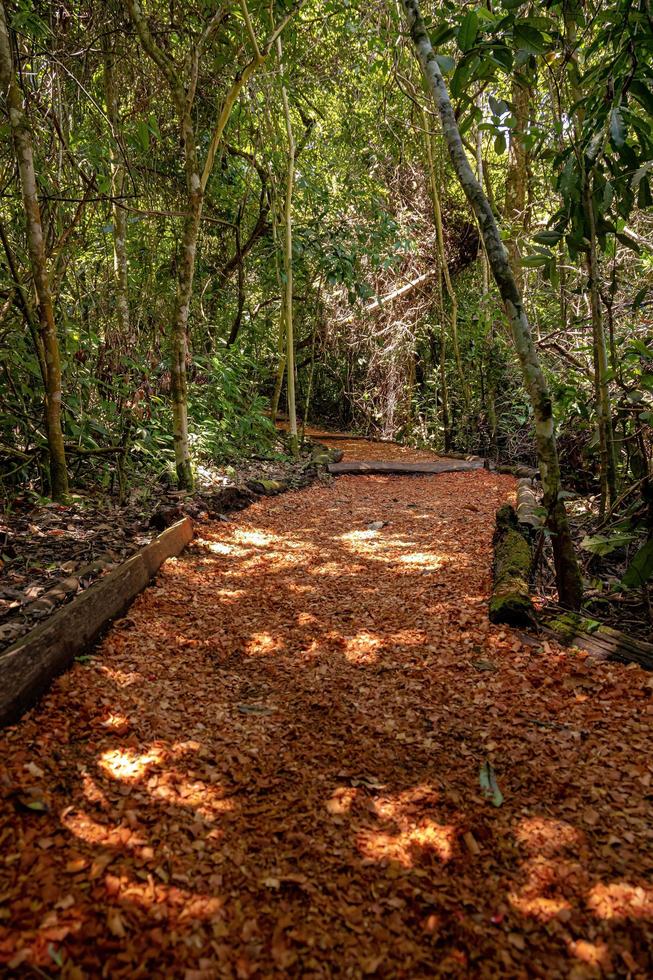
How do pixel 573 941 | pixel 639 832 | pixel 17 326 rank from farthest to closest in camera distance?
pixel 17 326, pixel 639 832, pixel 573 941

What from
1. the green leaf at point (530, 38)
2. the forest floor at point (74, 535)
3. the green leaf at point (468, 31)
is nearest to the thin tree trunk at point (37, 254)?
the forest floor at point (74, 535)

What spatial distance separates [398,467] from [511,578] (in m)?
5.35

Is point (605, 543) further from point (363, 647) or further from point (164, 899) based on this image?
point (164, 899)

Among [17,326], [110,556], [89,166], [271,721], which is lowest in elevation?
[271,721]

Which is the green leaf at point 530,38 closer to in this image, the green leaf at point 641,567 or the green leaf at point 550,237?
the green leaf at point 550,237

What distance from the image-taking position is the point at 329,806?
1.78 m

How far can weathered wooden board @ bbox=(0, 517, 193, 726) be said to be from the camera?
2.01 metres

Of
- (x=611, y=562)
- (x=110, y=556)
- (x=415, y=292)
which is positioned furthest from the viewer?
(x=415, y=292)

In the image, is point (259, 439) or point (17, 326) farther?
point (259, 439)

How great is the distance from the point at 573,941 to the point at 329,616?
6.73ft

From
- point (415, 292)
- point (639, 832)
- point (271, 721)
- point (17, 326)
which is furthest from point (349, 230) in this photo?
point (639, 832)

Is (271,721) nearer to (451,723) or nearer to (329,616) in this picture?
(451,723)

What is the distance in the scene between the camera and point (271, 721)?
226 centimetres

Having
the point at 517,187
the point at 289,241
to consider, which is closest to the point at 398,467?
the point at 289,241
